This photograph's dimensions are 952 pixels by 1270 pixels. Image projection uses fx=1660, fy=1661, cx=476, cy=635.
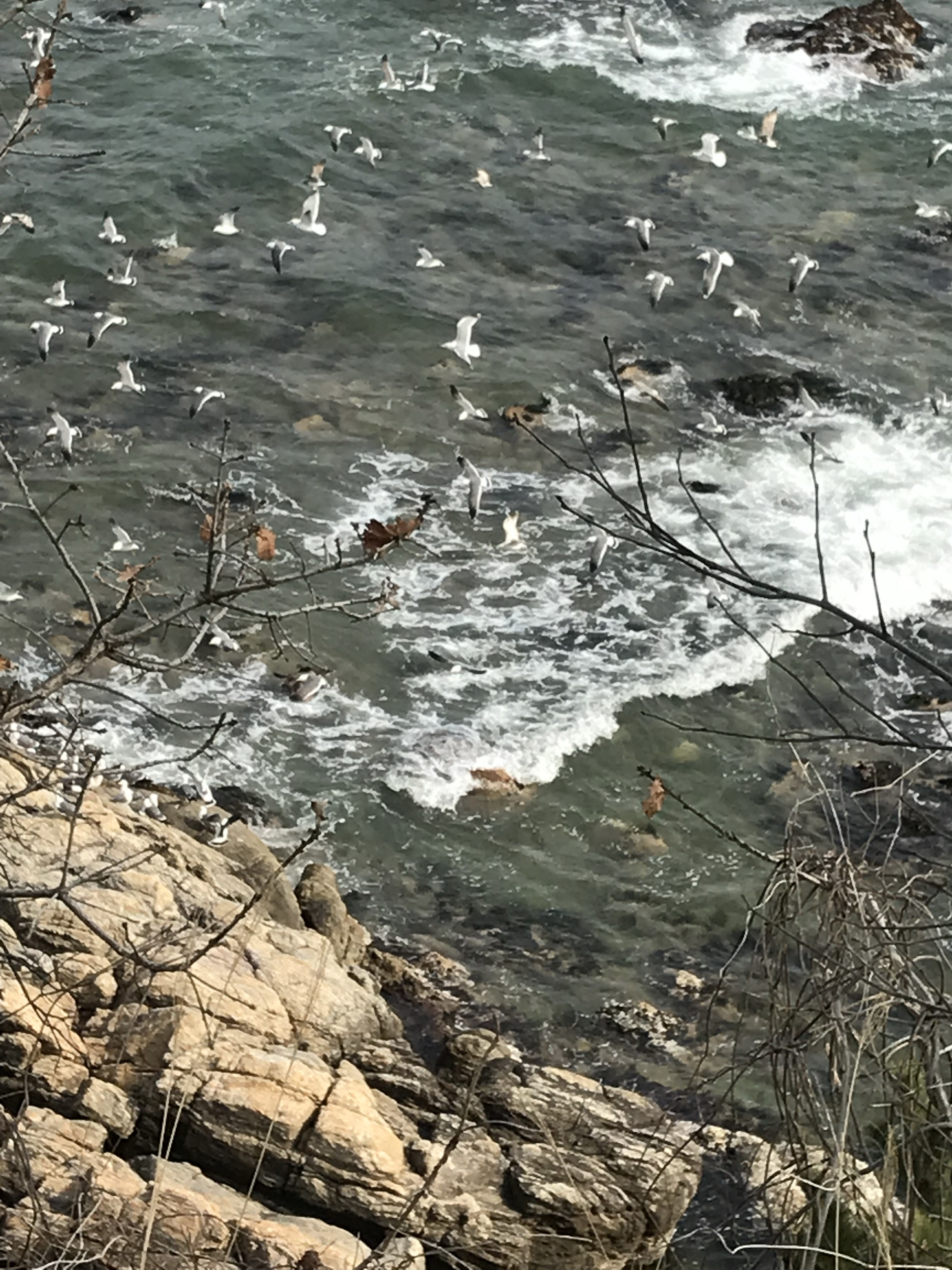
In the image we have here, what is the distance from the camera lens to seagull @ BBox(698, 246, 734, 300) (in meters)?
16.4

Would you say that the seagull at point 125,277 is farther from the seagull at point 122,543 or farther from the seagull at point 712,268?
the seagull at point 712,268

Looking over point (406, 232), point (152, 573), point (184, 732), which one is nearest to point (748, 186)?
point (406, 232)

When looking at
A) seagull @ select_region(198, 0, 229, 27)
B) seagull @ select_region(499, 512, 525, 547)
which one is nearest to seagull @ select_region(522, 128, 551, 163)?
seagull @ select_region(198, 0, 229, 27)

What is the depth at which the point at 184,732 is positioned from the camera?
1020cm

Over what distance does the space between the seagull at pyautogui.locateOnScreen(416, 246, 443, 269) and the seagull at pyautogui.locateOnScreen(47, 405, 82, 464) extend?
4.66m

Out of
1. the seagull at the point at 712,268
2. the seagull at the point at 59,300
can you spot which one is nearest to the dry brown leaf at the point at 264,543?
the seagull at the point at 59,300

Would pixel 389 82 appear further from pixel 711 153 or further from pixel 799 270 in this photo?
pixel 799 270

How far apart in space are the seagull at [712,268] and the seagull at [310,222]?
3.98 metres

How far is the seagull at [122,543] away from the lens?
1218 centimetres

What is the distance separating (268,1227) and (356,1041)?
61.3 inches

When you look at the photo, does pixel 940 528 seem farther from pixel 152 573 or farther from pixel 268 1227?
pixel 268 1227

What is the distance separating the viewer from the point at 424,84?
20.0 m

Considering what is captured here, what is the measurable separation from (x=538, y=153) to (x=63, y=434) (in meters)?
8.07

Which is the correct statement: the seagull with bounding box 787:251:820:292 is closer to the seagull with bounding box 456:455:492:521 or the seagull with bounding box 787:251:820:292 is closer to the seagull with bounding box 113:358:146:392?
the seagull with bounding box 456:455:492:521
